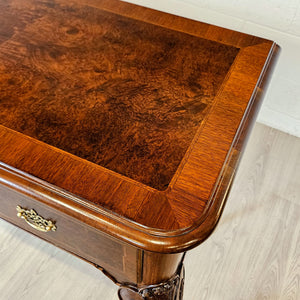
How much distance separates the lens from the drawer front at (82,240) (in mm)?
565

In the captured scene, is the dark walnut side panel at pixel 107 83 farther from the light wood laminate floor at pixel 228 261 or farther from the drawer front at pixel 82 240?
the light wood laminate floor at pixel 228 261

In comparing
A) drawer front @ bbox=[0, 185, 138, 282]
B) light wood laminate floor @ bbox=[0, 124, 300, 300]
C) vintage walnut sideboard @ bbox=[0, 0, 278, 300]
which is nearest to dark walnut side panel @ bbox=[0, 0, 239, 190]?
vintage walnut sideboard @ bbox=[0, 0, 278, 300]

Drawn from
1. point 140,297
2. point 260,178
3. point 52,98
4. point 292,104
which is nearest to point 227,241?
point 260,178

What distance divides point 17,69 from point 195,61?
0.37 meters

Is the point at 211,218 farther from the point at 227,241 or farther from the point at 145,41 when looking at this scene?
the point at 227,241

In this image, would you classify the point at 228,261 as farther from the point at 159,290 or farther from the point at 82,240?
the point at 82,240

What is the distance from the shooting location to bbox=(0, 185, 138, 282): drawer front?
565 mm

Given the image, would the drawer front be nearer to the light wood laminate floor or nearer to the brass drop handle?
the brass drop handle

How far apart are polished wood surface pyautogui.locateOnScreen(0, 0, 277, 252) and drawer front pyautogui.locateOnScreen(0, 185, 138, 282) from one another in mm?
67

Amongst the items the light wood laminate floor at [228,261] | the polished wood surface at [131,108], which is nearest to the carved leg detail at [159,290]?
the polished wood surface at [131,108]

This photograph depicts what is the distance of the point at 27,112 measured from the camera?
62 centimetres

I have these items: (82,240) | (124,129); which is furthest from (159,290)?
(124,129)

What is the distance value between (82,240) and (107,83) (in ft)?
1.00

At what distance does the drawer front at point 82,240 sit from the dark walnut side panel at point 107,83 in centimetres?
11
